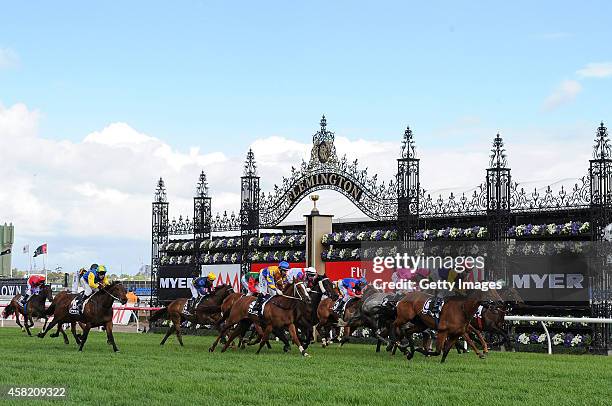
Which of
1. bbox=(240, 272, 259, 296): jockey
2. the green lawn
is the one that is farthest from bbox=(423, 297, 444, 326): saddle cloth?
bbox=(240, 272, 259, 296): jockey

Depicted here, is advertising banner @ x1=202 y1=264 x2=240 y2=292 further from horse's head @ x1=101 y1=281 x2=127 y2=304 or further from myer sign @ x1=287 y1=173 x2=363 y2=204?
horse's head @ x1=101 y1=281 x2=127 y2=304

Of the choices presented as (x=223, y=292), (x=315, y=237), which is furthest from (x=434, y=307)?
(x=315, y=237)

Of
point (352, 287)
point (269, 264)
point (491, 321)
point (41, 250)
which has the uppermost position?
point (41, 250)

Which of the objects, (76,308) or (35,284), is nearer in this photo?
(76,308)

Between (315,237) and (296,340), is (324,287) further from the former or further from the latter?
(315,237)

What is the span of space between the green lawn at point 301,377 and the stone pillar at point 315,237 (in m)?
5.86

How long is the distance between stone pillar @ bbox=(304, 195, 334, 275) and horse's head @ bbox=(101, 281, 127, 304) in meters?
7.58

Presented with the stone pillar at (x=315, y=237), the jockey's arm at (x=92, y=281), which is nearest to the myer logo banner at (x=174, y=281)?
the stone pillar at (x=315, y=237)

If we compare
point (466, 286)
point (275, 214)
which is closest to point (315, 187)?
point (275, 214)

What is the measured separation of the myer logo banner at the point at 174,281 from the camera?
94.8 ft

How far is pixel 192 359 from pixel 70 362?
207cm

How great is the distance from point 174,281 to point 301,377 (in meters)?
15.8

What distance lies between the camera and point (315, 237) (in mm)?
25438

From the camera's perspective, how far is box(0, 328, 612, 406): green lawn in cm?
1138
